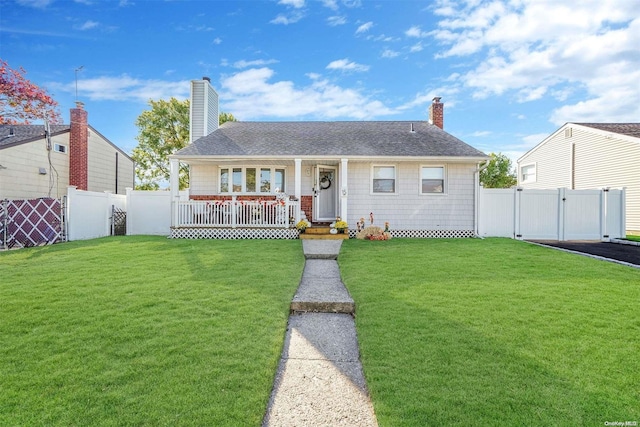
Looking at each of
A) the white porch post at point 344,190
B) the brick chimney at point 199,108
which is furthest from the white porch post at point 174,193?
the white porch post at point 344,190

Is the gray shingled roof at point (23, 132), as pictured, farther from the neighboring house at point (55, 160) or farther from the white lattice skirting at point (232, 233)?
the white lattice skirting at point (232, 233)

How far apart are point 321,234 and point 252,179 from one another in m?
4.19

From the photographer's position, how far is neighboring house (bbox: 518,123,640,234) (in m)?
13.8

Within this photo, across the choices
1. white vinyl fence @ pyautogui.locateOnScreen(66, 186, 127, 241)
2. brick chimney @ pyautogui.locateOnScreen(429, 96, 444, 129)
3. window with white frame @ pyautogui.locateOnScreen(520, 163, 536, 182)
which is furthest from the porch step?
window with white frame @ pyautogui.locateOnScreen(520, 163, 536, 182)

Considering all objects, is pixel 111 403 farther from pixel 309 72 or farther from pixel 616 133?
pixel 616 133

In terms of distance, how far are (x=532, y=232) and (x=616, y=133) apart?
7857 millimetres

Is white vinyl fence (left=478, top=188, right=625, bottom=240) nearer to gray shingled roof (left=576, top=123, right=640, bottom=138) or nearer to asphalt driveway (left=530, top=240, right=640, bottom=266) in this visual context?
asphalt driveway (left=530, top=240, right=640, bottom=266)

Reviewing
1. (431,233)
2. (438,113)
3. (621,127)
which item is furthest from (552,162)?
(431,233)

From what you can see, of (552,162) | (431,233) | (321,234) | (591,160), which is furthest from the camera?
(552,162)

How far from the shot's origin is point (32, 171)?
14023 mm

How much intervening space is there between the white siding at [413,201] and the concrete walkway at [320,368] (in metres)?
7.14

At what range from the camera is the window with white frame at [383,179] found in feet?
40.3

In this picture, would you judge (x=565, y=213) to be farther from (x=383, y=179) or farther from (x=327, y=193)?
(x=327, y=193)

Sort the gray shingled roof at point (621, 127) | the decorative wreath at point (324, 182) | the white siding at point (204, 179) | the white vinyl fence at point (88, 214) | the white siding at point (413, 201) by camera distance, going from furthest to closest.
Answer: the gray shingled roof at point (621, 127) → the decorative wreath at point (324, 182) → the white siding at point (204, 179) → the white siding at point (413, 201) → the white vinyl fence at point (88, 214)
